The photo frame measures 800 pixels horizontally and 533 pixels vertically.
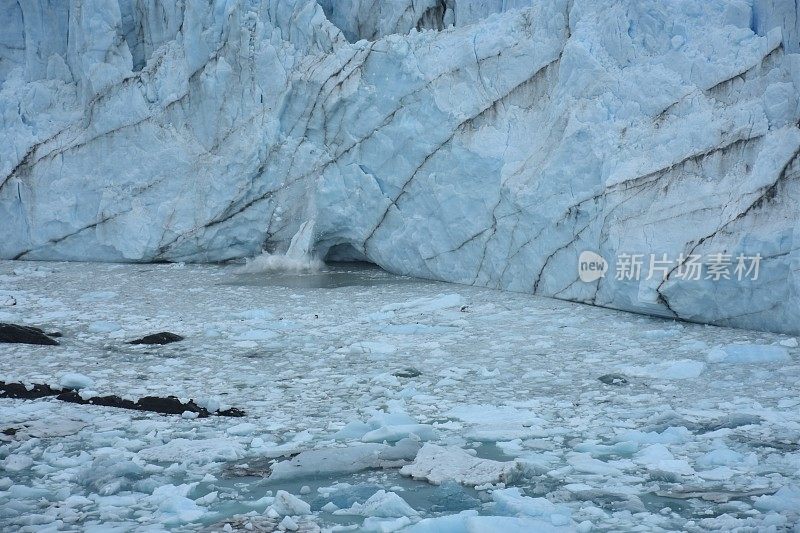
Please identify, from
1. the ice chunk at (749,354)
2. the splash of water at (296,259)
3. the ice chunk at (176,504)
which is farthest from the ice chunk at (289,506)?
the splash of water at (296,259)

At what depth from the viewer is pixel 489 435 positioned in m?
3.21

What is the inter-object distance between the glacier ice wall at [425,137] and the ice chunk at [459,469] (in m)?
2.88

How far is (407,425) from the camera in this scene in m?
3.30

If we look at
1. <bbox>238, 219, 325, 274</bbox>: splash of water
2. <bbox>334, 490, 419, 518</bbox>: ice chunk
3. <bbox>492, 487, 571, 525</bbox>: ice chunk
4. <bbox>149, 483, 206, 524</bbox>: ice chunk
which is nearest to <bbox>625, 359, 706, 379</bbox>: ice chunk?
<bbox>492, 487, 571, 525</bbox>: ice chunk

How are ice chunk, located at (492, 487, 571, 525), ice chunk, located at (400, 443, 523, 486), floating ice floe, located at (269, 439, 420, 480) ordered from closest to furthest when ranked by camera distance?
1. ice chunk, located at (492, 487, 571, 525)
2. ice chunk, located at (400, 443, 523, 486)
3. floating ice floe, located at (269, 439, 420, 480)

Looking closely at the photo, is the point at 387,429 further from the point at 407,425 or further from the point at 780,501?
the point at 780,501

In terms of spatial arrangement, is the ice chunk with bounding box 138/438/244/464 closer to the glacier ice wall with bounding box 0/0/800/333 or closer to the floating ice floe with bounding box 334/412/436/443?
the floating ice floe with bounding box 334/412/436/443

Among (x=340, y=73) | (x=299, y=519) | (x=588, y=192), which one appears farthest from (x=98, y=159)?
(x=299, y=519)

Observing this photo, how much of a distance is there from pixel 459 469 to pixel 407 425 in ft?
1.75

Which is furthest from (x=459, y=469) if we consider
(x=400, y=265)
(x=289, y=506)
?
(x=400, y=265)

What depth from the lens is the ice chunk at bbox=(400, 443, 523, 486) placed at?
8.94ft

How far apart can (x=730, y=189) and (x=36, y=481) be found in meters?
4.38

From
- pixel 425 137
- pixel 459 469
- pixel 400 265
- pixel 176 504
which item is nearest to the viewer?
pixel 176 504

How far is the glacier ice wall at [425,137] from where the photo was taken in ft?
17.0
